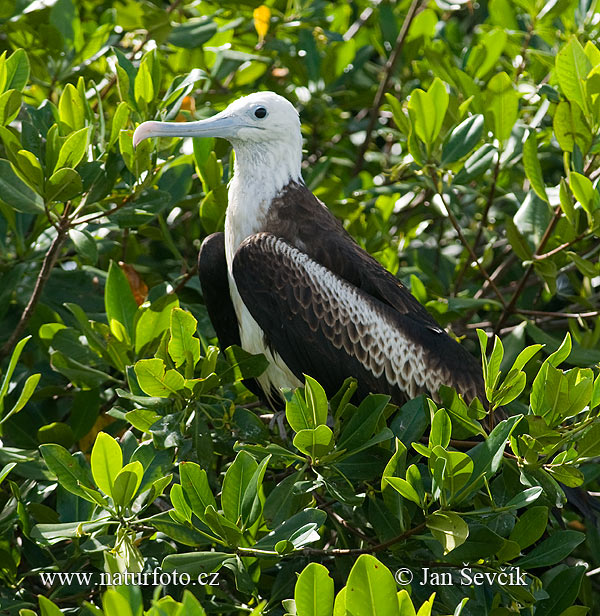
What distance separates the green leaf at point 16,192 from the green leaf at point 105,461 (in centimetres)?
91

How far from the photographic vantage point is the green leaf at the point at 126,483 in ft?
7.09

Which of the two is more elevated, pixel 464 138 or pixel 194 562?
pixel 464 138

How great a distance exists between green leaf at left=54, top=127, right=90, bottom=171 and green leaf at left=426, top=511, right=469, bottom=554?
57.0 inches

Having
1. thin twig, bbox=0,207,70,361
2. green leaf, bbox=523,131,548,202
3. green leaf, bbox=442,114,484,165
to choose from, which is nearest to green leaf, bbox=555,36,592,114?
green leaf, bbox=523,131,548,202

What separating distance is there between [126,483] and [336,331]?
117 centimetres

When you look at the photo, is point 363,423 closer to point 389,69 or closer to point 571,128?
point 571,128

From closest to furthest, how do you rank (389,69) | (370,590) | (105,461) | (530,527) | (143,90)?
(370,590) < (105,461) < (530,527) < (143,90) < (389,69)

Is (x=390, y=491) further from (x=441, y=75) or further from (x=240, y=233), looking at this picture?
(x=441, y=75)

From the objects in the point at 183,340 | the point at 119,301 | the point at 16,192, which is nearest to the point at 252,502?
the point at 183,340

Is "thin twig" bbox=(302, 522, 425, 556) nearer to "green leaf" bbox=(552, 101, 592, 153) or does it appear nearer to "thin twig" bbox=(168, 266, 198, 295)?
"thin twig" bbox=(168, 266, 198, 295)

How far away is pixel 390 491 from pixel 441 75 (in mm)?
1951

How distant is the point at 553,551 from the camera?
2396mm

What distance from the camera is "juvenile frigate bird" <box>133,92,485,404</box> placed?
10.3ft

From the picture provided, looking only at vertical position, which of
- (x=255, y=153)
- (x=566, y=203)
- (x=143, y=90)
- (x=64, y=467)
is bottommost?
(x=64, y=467)
